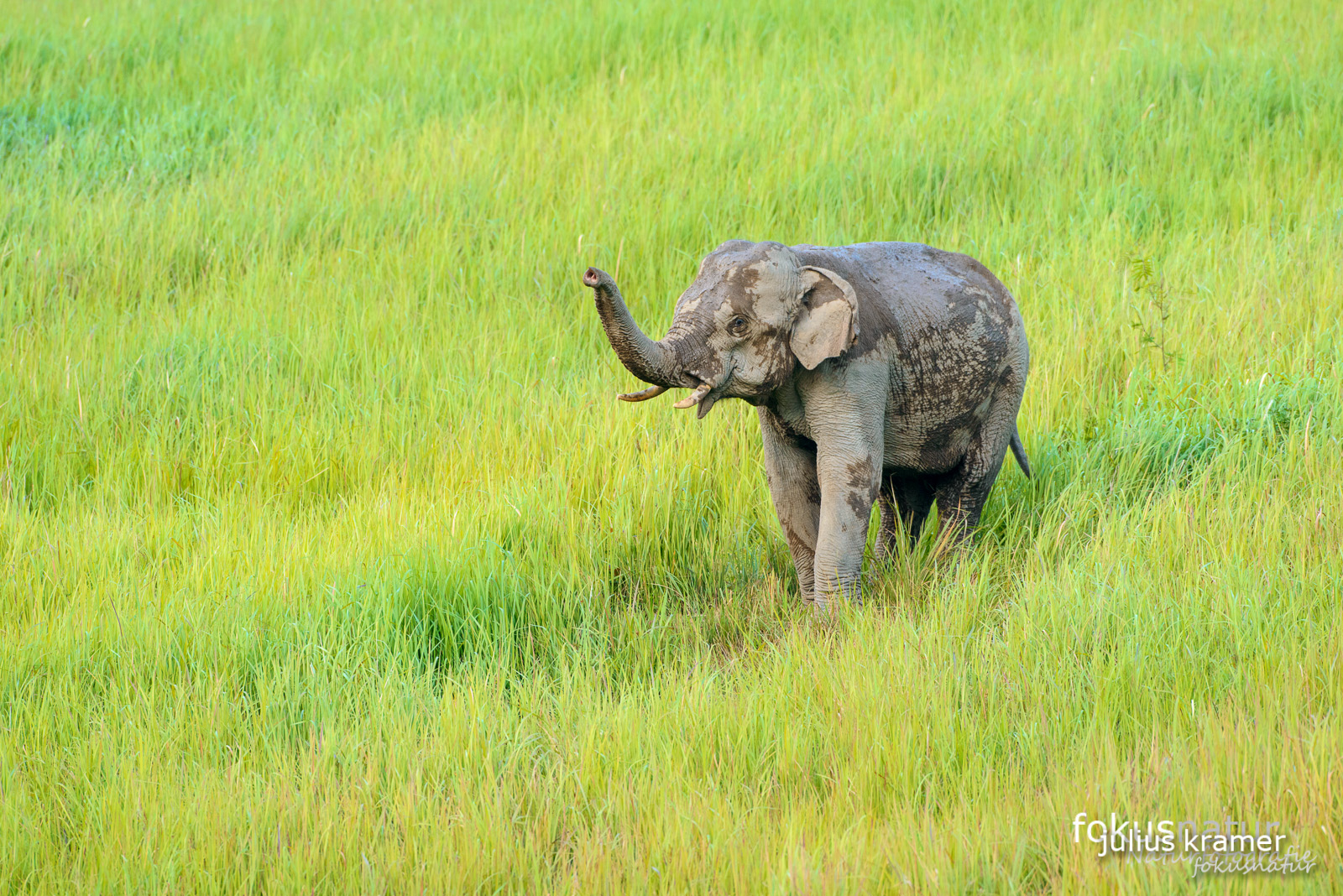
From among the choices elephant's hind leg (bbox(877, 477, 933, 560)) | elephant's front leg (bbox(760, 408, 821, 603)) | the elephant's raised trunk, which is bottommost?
elephant's hind leg (bbox(877, 477, 933, 560))

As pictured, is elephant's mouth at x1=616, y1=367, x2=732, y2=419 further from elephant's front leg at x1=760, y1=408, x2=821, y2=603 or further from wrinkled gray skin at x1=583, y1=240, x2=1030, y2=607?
elephant's front leg at x1=760, y1=408, x2=821, y2=603

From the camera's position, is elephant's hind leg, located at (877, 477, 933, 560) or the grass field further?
elephant's hind leg, located at (877, 477, 933, 560)

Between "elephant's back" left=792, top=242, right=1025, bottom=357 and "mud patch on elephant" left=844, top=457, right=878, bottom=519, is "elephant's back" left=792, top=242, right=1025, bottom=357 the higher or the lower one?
the higher one

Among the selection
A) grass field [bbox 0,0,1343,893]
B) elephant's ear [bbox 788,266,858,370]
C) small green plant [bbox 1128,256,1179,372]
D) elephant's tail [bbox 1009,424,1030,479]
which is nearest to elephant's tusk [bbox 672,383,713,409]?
elephant's ear [bbox 788,266,858,370]

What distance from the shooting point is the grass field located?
9.16ft

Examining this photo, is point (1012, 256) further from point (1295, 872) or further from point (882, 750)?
point (1295, 872)

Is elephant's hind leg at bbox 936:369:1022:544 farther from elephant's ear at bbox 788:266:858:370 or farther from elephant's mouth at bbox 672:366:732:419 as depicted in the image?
elephant's mouth at bbox 672:366:732:419

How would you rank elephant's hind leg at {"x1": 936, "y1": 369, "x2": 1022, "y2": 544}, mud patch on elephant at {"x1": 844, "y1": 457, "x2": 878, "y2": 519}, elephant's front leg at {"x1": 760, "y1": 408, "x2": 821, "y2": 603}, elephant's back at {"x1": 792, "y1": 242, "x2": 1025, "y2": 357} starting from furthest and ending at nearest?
elephant's hind leg at {"x1": 936, "y1": 369, "x2": 1022, "y2": 544}
elephant's front leg at {"x1": 760, "y1": 408, "x2": 821, "y2": 603}
elephant's back at {"x1": 792, "y1": 242, "x2": 1025, "y2": 357}
mud patch on elephant at {"x1": 844, "y1": 457, "x2": 878, "y2": 519}

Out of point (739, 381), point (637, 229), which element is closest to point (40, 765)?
point (739, 381)

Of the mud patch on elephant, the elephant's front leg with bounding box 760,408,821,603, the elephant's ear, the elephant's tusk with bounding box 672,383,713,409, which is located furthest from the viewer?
the elephant's front leg with bounding box 760,408,821,603

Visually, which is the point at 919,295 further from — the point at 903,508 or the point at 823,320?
A: the point at 903,508

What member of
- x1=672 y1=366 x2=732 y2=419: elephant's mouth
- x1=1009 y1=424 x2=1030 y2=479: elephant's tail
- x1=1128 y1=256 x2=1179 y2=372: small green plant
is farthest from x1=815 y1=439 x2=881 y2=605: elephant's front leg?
x1=1128 y1=256 x2=1179 y2=372: small green plant

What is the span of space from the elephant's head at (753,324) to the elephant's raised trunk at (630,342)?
3 cm

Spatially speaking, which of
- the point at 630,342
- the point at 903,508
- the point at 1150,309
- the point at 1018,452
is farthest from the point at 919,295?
the point at 1150,309
